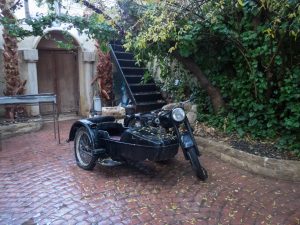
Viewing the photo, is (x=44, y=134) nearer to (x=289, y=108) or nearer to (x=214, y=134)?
(x=214, y=134)

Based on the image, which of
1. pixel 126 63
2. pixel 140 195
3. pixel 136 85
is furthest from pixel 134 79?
pixel 140 195

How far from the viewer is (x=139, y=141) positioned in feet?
12.5

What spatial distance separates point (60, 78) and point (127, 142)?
6.26m

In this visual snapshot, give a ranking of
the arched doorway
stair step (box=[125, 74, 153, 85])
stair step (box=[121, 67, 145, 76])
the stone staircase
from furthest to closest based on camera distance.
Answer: the arched doorway, stair step (box=[121, 67, 145, 76]), stair step (box=[125, 74, 153, 85]), the stone staircase

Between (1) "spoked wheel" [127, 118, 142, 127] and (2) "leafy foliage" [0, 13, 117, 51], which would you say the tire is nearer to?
(1) "spoked wheel" [127, 118, 142, 127]

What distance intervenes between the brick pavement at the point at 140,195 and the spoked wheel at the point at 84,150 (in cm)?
11

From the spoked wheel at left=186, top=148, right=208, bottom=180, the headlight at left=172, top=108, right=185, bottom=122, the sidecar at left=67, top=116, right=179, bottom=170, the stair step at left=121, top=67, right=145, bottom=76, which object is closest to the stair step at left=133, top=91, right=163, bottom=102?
the stair step at left=121, top=67, right=145, bottom=76

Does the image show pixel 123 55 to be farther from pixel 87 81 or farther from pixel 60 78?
pixel 60 78

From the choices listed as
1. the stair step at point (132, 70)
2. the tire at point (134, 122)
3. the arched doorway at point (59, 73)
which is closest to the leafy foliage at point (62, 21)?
the tire at point (134, 122)

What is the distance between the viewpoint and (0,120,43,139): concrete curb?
6.71m

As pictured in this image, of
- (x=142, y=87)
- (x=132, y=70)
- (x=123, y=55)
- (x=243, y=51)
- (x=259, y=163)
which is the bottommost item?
(x=259, y=163)

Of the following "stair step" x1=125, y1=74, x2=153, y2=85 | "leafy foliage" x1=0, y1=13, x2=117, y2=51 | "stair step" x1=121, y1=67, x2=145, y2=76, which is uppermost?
"leafy foliage" x1=0, y1=13, x2=117, y2=51

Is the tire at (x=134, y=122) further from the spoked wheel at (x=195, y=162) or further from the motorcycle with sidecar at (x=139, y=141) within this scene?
the spoked wheel at (x=195, y=162)

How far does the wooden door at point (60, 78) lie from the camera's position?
9195 millimetres
